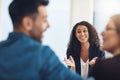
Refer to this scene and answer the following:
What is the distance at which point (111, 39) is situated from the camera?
137 centimetres

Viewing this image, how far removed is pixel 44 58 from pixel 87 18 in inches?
112

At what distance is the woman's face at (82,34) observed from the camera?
332 centimetres

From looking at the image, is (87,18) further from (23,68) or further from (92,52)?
(23,68)

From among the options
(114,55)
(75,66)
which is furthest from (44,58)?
(75,66)

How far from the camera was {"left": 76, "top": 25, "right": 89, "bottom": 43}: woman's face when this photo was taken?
3316 millimetres

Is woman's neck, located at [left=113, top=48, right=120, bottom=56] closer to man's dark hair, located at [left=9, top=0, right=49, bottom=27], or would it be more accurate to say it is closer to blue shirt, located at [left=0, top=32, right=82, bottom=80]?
blue shirt, located at [left=0, top=32, right=82, bottom=80]

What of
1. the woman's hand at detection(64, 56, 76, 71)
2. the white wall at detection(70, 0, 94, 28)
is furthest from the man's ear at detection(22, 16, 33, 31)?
the white wall at detection(70, 0, 94, 28)

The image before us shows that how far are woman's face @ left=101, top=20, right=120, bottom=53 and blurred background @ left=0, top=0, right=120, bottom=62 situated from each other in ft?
8.37

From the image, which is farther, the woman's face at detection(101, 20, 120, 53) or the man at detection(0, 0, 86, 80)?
the woman's face at detection(101, 20, 120, 53)

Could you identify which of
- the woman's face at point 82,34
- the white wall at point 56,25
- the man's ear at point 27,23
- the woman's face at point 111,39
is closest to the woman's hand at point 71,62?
the woman's face at point 82,34

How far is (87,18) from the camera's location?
4.01 meters

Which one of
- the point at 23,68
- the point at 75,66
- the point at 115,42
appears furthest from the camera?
the point at 75,66

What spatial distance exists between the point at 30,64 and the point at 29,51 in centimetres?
6

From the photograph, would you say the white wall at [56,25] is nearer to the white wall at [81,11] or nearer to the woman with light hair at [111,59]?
the white wall at [81,11]
